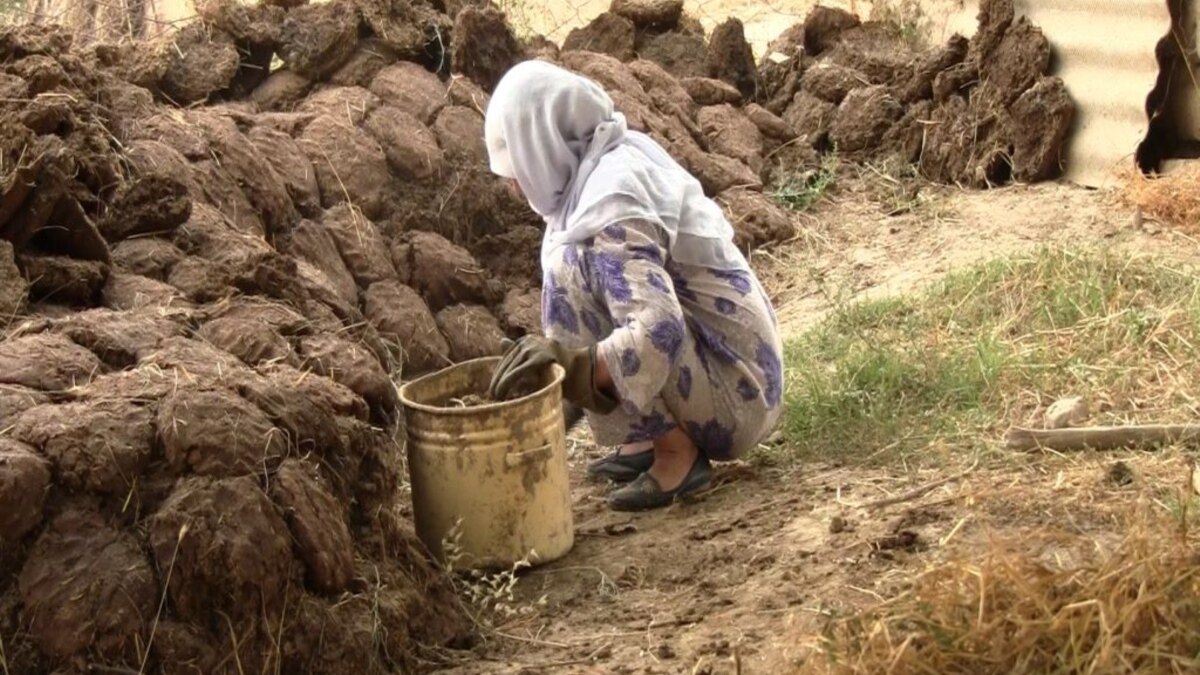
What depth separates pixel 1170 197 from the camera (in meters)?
6.88

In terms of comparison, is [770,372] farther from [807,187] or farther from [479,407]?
[807,187]

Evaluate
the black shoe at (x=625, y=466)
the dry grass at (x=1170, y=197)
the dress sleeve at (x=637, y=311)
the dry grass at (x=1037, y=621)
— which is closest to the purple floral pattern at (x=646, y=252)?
the dress sleeve at (x=637, y=311)

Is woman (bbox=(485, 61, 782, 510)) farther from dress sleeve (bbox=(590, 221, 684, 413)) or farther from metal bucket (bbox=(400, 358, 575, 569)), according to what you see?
metal bucket (bbox=(400, 358, 575, 569))

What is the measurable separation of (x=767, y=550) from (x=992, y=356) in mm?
1393

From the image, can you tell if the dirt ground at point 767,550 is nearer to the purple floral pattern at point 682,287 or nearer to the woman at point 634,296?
the woman at point 634,296

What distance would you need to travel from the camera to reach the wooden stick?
4.41m

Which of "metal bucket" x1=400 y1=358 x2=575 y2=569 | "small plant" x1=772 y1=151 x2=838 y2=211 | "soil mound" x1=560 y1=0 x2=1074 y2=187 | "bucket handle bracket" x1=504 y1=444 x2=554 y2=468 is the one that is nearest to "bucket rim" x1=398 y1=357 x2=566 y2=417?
"metal bucket" x1=400 y1=358 x2=575 y2=569

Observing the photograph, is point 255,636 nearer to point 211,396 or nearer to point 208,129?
point 211,396

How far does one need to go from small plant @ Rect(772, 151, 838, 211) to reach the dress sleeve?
3.58 metres

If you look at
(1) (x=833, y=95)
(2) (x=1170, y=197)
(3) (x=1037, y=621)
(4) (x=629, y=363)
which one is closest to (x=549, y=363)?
(4) (x=629, y=363)

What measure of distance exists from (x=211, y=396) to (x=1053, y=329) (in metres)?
3.08

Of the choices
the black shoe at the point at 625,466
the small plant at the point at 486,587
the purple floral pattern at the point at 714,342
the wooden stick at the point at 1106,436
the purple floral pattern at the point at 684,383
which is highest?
the purple floral pattern at the point at 714,342

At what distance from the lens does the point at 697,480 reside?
4.82 m

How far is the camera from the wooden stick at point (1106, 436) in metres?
4.41
